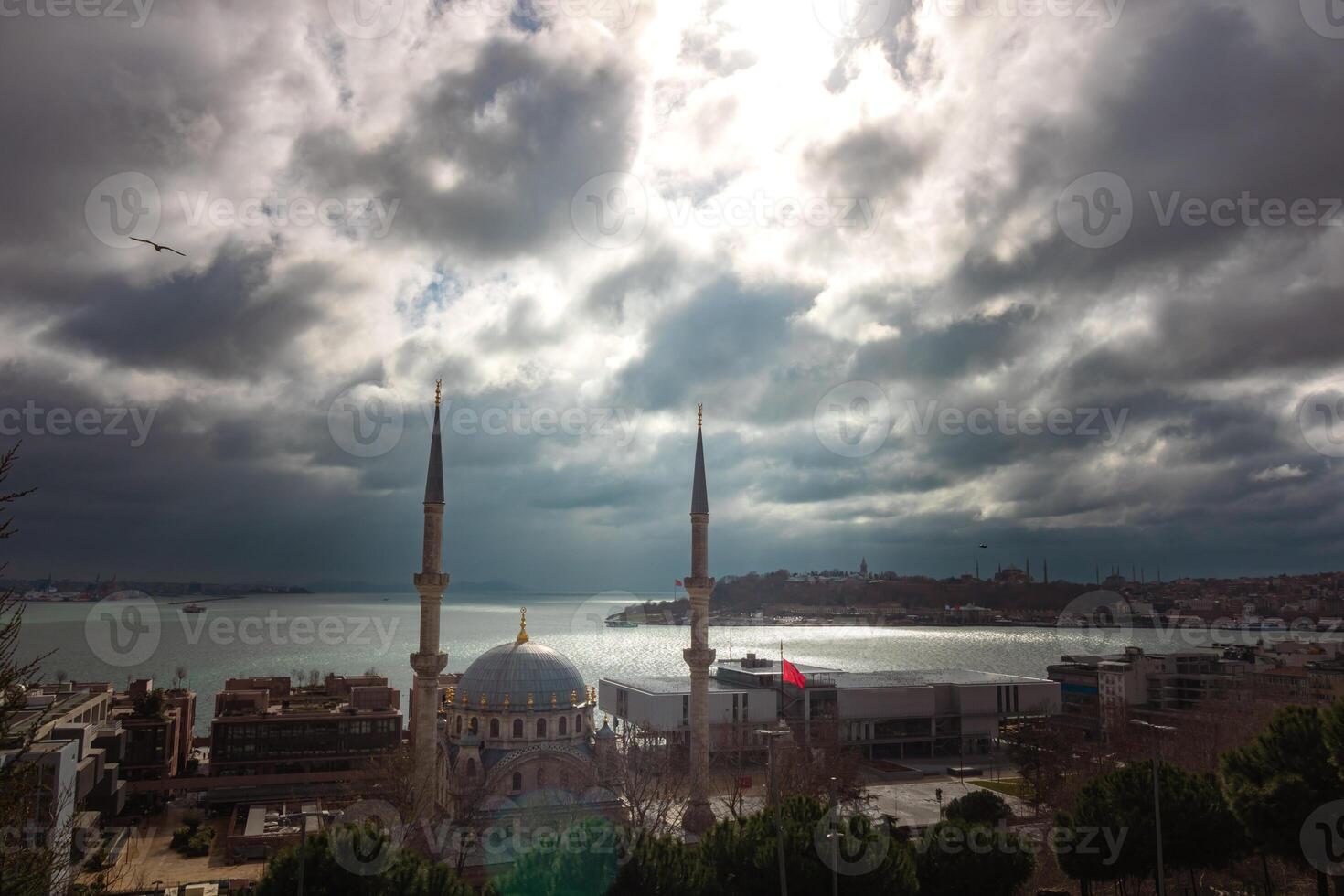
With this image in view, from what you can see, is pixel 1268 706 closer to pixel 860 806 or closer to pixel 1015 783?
pixel 1015 783

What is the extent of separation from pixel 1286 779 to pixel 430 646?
87.9 ft

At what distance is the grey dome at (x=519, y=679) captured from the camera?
3644 centimetres

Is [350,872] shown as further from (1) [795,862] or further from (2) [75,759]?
(2) [75,759]

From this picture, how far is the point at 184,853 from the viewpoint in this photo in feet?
122

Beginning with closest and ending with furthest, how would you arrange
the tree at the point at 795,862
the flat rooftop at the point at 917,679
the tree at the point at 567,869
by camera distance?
the tree at the point at 567,869
the tree at the point at 795,862
the flat rooftop at the point at 917,679

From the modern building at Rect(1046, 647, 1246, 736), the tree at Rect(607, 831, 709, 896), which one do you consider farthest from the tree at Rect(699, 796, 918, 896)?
the modern building at Rect(1046, 647, 1246, 736)

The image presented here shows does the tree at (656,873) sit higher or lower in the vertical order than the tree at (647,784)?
higher

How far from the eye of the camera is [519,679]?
121 feet

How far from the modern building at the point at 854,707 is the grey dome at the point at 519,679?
15820 mm

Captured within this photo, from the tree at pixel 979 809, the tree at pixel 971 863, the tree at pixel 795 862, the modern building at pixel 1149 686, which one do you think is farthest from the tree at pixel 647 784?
the modern building at pixel 1149 686

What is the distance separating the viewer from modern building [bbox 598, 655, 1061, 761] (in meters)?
53.8

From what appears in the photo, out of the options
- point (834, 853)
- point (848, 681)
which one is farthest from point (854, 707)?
point (834, 853)

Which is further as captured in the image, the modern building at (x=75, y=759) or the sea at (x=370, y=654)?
the sea at (x=370, y=654)

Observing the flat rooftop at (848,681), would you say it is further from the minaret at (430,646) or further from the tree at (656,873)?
the tree at (656,873)
